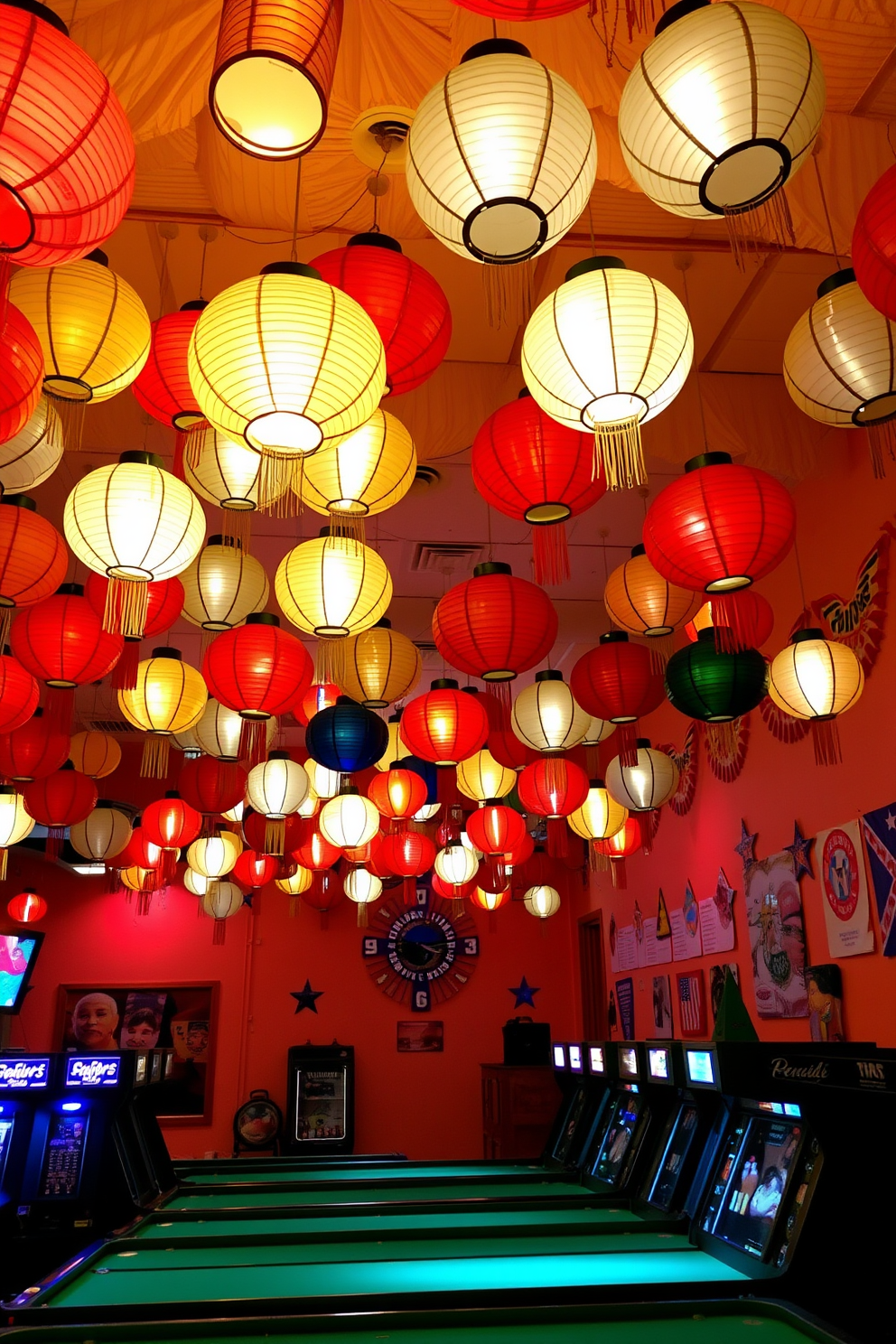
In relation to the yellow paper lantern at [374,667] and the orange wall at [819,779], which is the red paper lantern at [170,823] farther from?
the orange wall at [819,779]

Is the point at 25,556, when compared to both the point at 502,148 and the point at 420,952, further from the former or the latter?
the point at 420,952

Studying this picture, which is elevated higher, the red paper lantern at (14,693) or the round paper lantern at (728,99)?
the round paper lantern at (728,99)

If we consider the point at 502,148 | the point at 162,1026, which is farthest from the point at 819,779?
the point at 162,1026

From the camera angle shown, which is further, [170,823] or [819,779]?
[170,823]

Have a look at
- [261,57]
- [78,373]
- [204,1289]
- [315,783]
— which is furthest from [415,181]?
[315,783]

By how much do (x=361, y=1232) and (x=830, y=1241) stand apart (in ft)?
7.22

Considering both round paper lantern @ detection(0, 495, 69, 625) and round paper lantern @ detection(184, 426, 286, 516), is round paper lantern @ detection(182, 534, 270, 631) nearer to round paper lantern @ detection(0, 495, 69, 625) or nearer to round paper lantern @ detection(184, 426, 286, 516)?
round paper lantern @ detection(0, 495, 69, 625)

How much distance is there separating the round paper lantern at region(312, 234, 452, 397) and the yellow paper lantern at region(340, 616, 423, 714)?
1962 millimetres

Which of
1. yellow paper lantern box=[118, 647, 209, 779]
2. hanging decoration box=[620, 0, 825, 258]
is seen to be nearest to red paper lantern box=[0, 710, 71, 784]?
yellow paper lantern box=[118, 647, 209, 779]

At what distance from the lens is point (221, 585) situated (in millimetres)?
4184

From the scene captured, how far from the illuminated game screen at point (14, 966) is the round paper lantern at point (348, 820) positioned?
351 cm

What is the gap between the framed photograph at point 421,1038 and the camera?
1098 centimetres

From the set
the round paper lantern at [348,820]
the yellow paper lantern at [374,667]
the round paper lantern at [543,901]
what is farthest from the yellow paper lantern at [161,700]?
the round paper lantern at [543,901]

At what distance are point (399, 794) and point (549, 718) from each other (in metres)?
1.94
